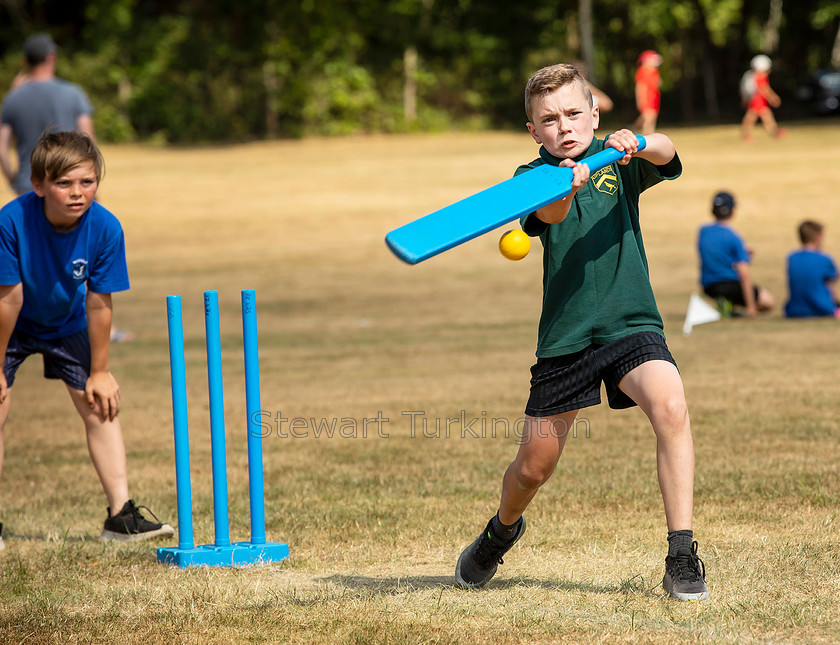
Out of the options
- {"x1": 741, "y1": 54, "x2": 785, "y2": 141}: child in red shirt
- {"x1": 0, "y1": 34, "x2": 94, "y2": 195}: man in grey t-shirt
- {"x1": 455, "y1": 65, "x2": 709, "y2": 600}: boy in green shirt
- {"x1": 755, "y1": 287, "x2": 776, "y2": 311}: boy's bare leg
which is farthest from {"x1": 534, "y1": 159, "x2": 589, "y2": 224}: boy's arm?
{"x1": 741, "y1": 54, "x2": 785, "y2": 141}: child in red shirt

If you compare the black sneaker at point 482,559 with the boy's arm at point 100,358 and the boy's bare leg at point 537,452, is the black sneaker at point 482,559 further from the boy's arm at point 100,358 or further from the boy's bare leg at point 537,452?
the boy's arm at point 100,358

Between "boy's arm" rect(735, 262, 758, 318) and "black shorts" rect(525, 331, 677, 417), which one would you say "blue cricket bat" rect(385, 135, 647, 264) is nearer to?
"black shorts" rect(525, 331, 677, 417)

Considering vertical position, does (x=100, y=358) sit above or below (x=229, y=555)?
above

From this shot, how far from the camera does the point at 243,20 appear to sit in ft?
134

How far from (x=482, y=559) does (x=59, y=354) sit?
2352mm

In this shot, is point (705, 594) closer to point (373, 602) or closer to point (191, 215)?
point (373, 602)

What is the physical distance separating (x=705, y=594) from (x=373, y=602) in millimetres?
1172

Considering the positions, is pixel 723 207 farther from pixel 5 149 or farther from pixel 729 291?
pixel 5 149

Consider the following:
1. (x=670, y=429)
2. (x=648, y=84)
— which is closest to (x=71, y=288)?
(x=670, y=429)

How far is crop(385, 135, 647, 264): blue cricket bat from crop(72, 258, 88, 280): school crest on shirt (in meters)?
1.86

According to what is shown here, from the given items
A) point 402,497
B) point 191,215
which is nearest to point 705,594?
point 402,497

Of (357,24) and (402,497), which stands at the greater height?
(357,24)

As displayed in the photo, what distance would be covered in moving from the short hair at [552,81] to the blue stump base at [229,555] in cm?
→ 213

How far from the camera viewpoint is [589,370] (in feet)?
13.0
